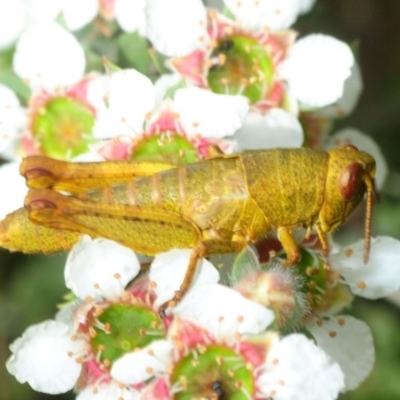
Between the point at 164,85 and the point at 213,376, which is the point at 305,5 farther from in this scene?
the point at 213,376

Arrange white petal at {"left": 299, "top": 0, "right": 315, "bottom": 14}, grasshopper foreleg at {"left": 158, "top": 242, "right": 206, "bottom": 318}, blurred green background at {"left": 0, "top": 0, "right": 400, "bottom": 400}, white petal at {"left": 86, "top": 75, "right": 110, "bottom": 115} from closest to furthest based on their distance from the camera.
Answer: grasshopper foreleg at {"left": 158, "top": 242, "right": 206, "bottom": 318} < white petal at {"left": 86, "top": 75, "right": 110, "bottom": 115} < white petal at {"left": 299, "top": 0, "right": 315, "bottom": 14} < blurred green background at {"left": 0, "top": 0, "right": 400, "bottom": 400}

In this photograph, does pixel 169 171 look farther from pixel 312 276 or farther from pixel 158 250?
pixel 312 276

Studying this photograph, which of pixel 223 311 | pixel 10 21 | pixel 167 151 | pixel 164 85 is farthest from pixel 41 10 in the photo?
pixel 223 311

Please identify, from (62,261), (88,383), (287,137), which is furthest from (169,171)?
(62,261)

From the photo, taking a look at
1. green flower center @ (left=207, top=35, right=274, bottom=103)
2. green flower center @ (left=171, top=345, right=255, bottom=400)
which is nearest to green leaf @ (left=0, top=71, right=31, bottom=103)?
green flower center @ (left=207, top=35, right=274, bottom=103)

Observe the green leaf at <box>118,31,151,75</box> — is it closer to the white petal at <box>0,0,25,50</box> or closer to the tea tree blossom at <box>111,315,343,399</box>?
the white petal at <box>0,0,25,50</box>

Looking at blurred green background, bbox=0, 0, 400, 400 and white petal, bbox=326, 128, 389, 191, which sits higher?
white petal, bbox=326, 128, 389, 191
